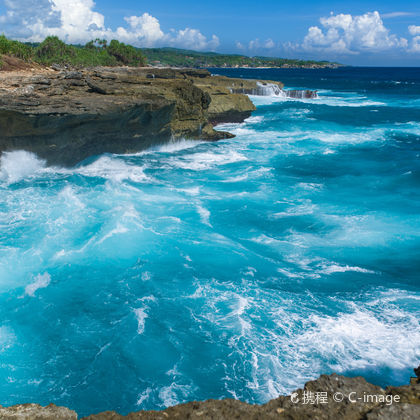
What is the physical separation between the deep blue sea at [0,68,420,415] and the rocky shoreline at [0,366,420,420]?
2.95 meters

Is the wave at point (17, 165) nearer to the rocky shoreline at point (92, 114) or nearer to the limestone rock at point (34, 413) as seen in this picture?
the rocky shoreline at point (92, 114)

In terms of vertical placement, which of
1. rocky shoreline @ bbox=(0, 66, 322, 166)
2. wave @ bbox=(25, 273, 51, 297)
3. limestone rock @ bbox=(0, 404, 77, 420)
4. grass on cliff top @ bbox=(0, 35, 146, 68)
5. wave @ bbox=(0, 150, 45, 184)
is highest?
grass on cliff top @ bbox=(0, 35, 146, 68)

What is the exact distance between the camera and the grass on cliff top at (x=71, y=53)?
1667 inches

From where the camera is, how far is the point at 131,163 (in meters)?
24.5

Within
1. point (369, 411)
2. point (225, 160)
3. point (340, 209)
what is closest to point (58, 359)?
point (369, 411)

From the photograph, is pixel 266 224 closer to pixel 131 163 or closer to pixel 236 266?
pixel 236 266

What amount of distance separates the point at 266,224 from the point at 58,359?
10.3 meters

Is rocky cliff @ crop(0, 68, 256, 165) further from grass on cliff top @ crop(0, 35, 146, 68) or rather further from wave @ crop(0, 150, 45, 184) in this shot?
grass on cliff top @ crop(0, 35, 146, 68)

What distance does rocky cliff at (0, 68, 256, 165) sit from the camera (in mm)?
19812

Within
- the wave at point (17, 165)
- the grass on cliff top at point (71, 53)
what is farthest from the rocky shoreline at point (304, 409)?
the grass on cliff top at point (71, 53)

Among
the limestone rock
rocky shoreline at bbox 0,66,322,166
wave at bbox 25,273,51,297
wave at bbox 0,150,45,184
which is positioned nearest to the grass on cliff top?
rocky shoreline at bbox 0,66,322,166

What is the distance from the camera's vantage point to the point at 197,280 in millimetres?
11961

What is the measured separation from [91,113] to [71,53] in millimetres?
61801

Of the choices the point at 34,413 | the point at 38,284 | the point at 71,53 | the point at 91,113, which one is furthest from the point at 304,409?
the point at 71,53
